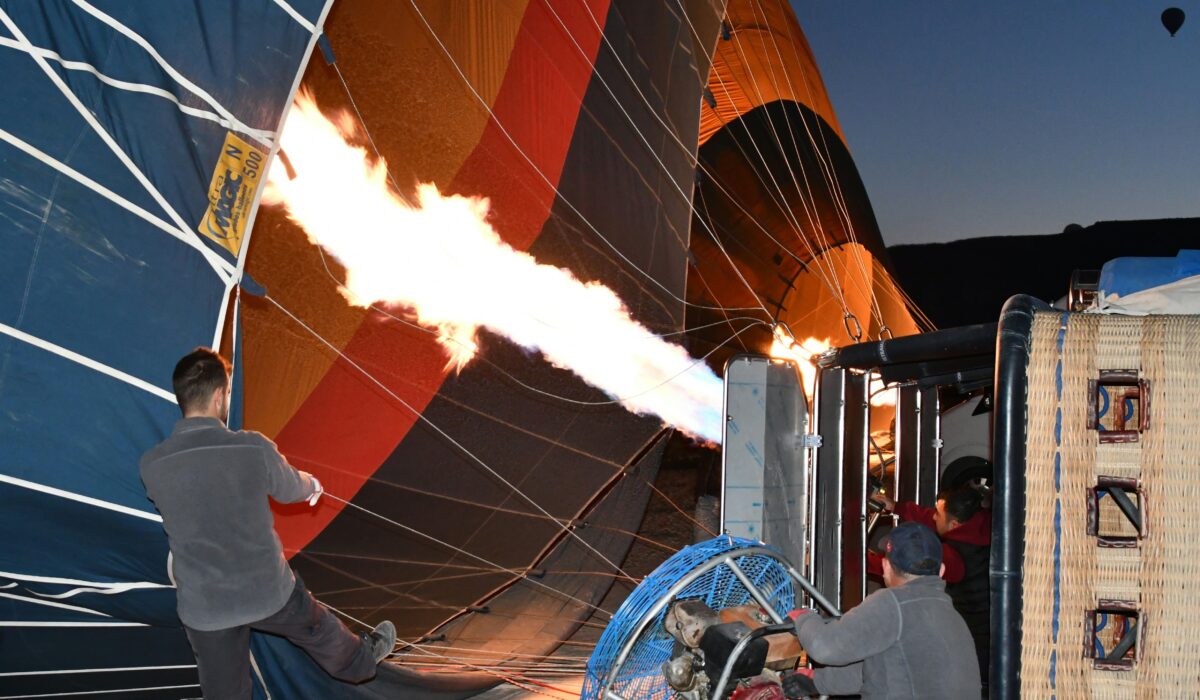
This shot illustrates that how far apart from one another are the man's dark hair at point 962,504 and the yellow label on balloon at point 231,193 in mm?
2379

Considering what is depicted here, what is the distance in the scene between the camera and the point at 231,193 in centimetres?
230

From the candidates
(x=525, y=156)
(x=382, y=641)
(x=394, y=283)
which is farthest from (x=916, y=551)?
(x=525, y=156)

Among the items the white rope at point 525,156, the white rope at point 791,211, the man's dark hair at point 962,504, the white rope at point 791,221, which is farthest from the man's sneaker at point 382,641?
the white rope at point 791,211

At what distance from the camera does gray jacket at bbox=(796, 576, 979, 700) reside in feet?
7.01

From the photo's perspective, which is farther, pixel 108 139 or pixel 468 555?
pixel 468 555

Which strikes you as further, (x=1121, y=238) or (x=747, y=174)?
(x=1121, y=238)

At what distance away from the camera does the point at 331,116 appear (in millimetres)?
3521

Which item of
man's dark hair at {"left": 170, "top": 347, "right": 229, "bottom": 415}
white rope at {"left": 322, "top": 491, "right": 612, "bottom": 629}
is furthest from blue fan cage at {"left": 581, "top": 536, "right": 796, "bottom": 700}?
white rope at {"left": 322, "top": 491, "right": 612, "bottom": 629}

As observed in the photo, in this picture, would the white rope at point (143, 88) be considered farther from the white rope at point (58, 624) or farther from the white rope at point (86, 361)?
the white rope at point (58, 624)

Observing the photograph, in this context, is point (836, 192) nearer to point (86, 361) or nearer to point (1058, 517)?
point (1058, 517)

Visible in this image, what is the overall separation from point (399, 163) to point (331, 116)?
0.33m

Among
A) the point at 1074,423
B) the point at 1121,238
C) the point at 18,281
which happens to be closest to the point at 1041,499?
the point at 1074,423

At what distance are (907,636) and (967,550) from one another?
128 centimetres

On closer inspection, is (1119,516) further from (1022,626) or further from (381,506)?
(381,506)
